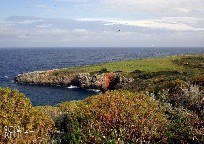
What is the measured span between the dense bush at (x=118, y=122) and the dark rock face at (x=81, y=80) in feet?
236

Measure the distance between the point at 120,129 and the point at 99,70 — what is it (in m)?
94.7

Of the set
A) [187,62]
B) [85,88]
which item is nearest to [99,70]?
[85,88]

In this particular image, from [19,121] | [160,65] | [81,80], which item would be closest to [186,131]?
[19,121]

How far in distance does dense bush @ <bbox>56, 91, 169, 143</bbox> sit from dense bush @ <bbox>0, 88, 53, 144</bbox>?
1241 mm

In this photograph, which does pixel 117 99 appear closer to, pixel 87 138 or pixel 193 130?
pixel 87 138

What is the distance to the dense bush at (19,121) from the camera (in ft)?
42.1

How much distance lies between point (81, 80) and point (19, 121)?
8739 cm

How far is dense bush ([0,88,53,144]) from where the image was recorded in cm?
1284

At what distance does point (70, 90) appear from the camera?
94.8 m

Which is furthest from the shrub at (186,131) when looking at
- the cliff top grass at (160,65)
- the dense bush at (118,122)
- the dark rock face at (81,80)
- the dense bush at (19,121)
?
the cliff top grass at (160,65)

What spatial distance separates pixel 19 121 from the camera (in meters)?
13.9

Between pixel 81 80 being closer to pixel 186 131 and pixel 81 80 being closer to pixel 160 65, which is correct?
pixel 160 65

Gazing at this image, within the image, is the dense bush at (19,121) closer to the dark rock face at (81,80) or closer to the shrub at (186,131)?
the shrub at (186,131)

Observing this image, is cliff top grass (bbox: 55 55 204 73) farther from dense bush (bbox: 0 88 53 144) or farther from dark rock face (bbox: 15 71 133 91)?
dense bush (bbox: 0 88 53 144)
